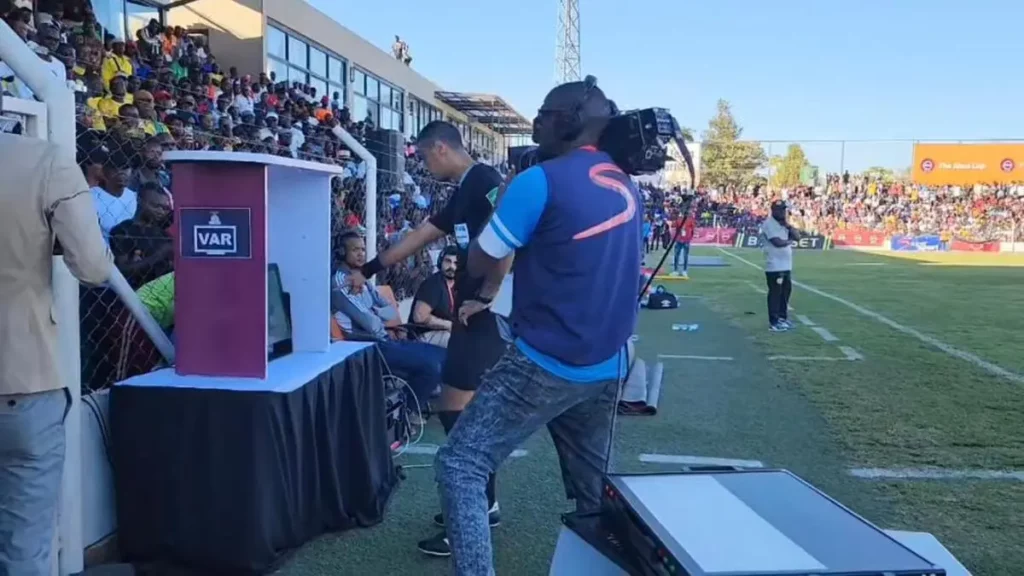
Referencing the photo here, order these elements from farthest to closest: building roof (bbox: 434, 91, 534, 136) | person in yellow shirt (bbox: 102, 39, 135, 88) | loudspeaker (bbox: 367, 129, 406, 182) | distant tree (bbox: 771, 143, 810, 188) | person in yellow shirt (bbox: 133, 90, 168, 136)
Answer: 1. distant tree (bbox: 771, 143, 810, 188)
2. building roof (bbox: 434, 91, 534, 136)
3. person in yellow shirt (bbox: 102, 39, 135, 88)
4. loudspeaker (bbox: 367, 129, 406, 182)
5. person in yellow shirt (bbox: 133, 90, 168, 136)

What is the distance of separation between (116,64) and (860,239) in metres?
34.9

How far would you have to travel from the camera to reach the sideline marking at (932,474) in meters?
4.94

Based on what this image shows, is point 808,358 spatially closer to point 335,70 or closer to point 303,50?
point 303,50

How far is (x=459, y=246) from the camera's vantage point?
154 inches

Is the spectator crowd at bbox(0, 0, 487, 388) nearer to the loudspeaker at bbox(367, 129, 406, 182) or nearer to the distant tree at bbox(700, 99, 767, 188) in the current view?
the loudspeaker at bbox(367, 129, 406, 182)

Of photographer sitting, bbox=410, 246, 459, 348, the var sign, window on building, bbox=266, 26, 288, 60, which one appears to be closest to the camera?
the var sign

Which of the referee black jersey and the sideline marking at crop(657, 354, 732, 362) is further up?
the referee black jersey

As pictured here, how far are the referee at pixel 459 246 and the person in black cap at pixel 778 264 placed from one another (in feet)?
26.1

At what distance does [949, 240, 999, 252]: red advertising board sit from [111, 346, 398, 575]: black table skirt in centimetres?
3931

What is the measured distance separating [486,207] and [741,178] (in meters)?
45.4

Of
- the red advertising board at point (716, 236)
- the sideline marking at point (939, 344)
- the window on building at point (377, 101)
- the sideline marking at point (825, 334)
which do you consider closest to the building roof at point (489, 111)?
the window on building at point (377, 101)

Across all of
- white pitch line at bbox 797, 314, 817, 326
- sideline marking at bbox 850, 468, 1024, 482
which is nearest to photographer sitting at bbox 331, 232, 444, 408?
sideline marking at bbox 850, 468, 1024, 482

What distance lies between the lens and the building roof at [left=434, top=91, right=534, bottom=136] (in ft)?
117

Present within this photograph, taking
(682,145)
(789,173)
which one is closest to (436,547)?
(682,145)
